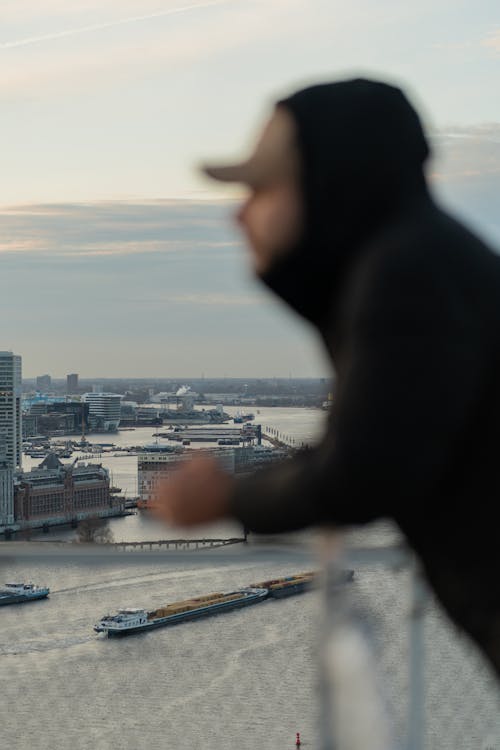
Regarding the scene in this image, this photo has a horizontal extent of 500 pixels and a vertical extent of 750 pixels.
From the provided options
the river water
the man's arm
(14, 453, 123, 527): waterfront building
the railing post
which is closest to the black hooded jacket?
the man's arm

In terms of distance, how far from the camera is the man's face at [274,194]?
0.42m

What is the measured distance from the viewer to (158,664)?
1.31 meters

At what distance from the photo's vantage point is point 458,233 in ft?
1.31

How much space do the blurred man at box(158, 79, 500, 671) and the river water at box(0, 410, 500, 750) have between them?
66 cm

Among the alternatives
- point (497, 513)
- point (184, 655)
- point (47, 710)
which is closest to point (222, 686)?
point (184, 655)

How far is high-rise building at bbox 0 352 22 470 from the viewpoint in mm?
24031

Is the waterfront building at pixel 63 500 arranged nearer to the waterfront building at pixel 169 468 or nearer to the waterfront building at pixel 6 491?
the waterfront building at pixel 6 491

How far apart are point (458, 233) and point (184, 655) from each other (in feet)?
3.30

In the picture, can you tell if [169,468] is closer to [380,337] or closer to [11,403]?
[380,337]

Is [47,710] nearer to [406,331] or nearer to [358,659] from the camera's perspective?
[358,659]

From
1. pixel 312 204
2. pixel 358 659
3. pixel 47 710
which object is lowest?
pixel 47 710

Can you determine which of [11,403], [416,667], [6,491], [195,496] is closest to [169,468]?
[195,496]

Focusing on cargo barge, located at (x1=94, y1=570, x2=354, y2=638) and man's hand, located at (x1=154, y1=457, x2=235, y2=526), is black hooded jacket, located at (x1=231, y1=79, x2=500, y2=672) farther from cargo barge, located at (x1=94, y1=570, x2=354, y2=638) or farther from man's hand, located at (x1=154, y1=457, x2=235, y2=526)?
cargo barge, located at (x1=94, y1=570, x2=354, y2=638)

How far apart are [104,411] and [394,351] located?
3585 cm
